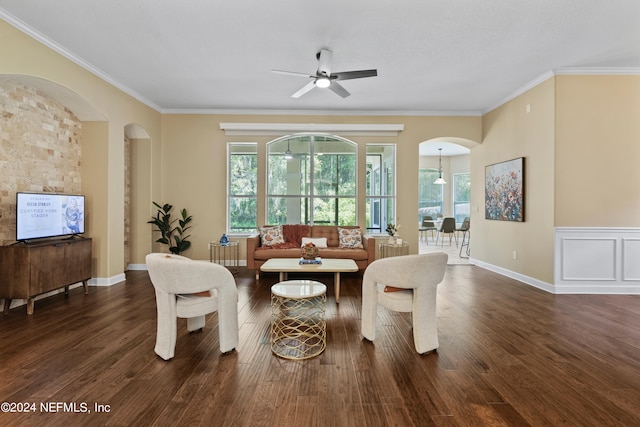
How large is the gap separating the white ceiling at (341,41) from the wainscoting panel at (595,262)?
7.66 feet

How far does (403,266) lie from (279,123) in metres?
4.41

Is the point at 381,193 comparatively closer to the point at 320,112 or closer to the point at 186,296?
the point at 320,112

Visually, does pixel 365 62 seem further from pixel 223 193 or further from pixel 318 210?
pixel 223 193

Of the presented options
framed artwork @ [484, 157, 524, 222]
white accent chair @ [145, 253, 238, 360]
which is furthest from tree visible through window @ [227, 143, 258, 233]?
framed artwork @ [484, 157, 524, 222]

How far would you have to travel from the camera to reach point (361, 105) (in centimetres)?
557

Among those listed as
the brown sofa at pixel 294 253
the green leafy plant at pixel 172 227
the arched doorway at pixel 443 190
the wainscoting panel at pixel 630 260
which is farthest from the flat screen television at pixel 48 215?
the arched doorway at pixel 443 190

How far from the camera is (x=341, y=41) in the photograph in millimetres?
3418

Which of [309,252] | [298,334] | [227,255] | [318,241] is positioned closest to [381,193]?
[318,241]

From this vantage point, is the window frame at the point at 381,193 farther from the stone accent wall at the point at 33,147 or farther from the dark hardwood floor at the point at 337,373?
the stone accent wall at the point at 33,147

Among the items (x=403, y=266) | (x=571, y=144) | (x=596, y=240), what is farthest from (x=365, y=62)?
(x=596, y=240)

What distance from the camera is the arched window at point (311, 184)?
6074 millimetres

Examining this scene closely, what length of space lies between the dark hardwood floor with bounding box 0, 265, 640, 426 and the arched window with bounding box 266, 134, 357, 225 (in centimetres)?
287

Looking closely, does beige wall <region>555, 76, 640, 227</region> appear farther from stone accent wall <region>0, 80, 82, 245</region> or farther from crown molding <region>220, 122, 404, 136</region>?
stone accent wall <region>0, 80, 82, 245</region>

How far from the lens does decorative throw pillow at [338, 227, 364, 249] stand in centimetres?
531
